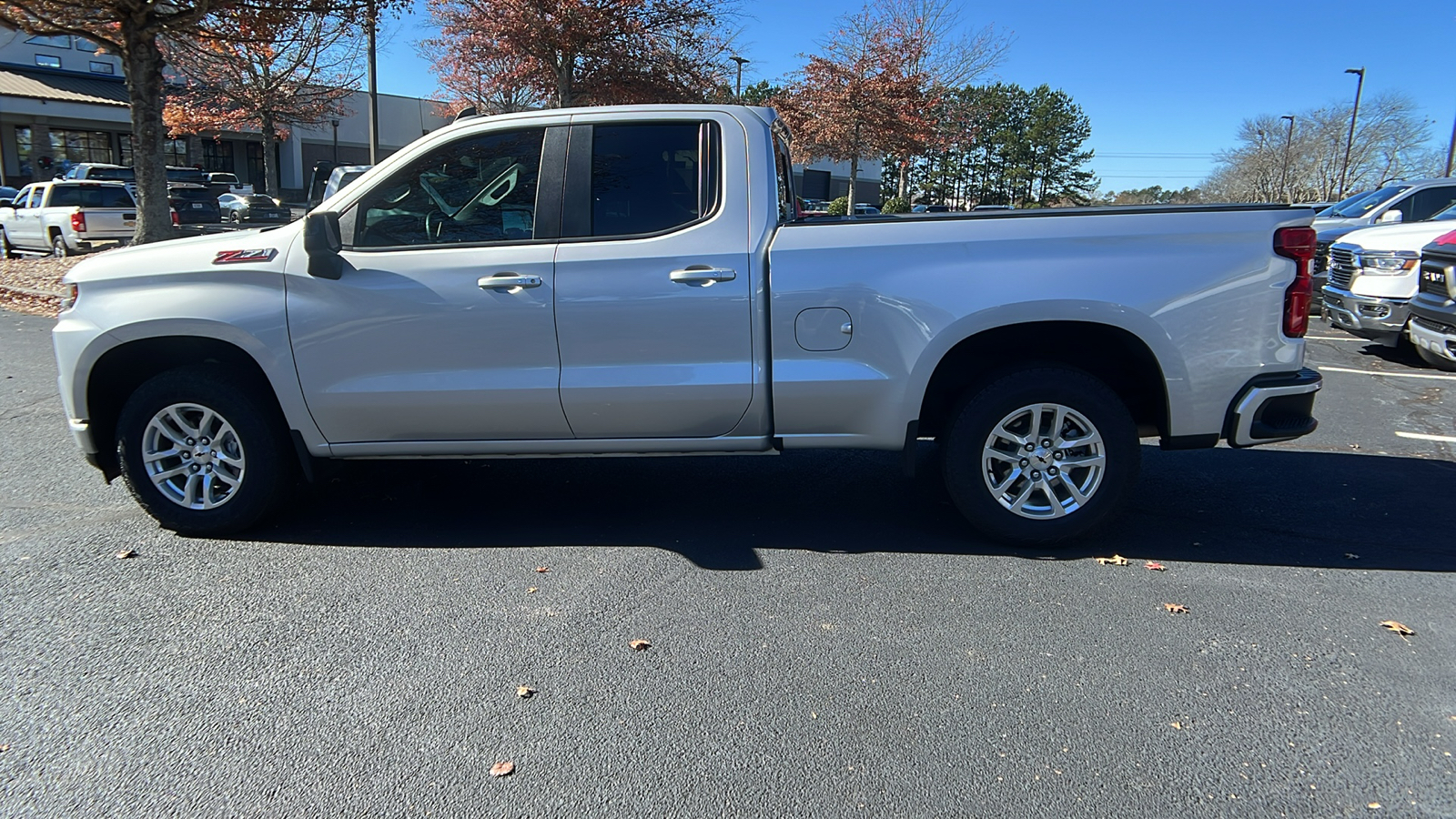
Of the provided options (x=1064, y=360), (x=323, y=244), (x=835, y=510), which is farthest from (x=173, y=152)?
(x=1064, y=360)

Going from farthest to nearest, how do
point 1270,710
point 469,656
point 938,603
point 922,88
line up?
point 922,88, point 938,603, point 469,656, point 1270,710

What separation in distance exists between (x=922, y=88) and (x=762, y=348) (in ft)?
85.7

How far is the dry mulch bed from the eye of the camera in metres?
13.1

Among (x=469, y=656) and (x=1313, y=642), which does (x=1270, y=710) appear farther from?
(x=469, y=656)

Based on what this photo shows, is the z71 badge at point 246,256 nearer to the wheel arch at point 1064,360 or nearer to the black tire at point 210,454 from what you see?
the black tire at point 210,454

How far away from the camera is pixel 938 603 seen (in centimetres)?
389

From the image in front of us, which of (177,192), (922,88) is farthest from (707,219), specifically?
(922,88)

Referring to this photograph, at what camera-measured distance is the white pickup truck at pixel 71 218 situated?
58.3 ft

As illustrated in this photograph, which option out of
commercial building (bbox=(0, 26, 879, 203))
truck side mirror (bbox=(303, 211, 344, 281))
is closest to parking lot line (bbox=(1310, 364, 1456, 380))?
truck side mirror (bbox=(303, 211, 344, 281))

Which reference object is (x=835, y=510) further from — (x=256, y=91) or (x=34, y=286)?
(x=256, y=91)

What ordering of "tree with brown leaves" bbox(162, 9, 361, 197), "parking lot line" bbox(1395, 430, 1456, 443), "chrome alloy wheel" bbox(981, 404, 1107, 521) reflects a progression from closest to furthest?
1. "chrome alloy wheel" bbox(981, 404, 1107, 521)
2. "parking lot line" bbox(1395, 430, 1456, 443)
3. "tree with brown leaves" bbox(162, 9, 361, 197)

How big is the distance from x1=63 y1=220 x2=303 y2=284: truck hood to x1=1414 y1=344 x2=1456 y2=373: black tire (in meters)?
9.54

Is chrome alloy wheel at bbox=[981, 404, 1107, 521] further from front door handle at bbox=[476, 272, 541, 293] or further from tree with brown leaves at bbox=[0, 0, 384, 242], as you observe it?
tree with brown leaves at bbox=[0, 0, 384, 242]

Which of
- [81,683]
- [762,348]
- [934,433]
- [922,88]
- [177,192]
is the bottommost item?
[81,683]
